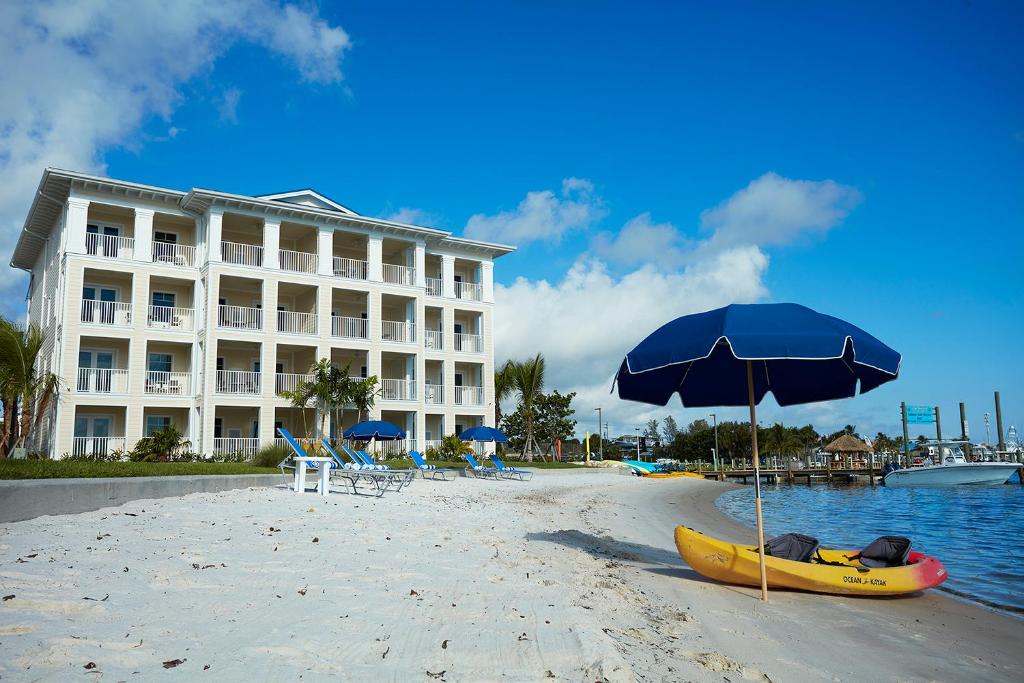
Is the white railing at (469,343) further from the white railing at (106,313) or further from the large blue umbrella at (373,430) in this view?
the white railing at (106,313)

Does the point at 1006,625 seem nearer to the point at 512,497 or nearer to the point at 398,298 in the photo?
the point at 512,497

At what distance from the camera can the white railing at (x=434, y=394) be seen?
33.3 meters

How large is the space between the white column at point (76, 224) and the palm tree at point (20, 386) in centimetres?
347

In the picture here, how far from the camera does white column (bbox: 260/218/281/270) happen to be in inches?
1143

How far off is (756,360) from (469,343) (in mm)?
27646

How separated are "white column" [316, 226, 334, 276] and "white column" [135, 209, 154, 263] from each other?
6.35 meters

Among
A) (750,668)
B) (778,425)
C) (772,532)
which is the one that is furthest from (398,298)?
(778,425)

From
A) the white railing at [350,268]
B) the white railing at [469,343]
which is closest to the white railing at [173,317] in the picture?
the white railing at [350,268]

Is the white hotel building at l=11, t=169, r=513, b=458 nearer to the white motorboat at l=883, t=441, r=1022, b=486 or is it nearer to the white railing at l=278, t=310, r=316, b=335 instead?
the white railing at l=278, t=310, r=316, b=335

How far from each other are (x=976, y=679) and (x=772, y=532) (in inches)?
434

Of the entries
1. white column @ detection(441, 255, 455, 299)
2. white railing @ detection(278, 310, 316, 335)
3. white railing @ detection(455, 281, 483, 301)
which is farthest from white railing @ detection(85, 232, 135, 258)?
white railing @ detection(455, 281, 483, 301)

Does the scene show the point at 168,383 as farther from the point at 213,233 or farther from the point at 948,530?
the point at 948,530

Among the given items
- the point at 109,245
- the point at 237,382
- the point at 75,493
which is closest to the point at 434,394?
the point at 237,382

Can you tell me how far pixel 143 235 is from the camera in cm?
2709
